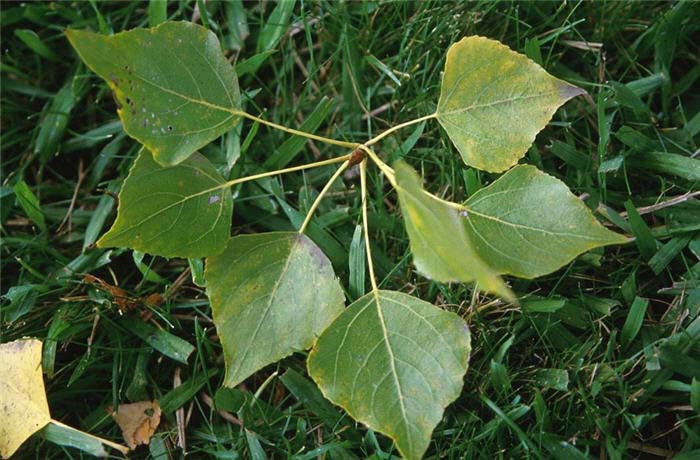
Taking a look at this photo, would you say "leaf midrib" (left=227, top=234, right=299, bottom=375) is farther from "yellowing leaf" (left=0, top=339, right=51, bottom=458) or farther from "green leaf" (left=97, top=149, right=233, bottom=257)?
"yellowing leaf" (left=0, top=339, right=51, bottom=458)

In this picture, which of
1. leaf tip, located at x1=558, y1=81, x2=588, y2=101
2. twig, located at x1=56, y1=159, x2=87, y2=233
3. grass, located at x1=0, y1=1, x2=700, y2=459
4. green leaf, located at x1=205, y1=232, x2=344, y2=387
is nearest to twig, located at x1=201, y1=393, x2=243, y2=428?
grass, located at x1=0, y1=1, x2=700, y2=459

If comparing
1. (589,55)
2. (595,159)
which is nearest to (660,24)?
(589,55)

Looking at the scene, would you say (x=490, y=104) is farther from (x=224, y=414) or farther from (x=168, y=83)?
(x=224, y=414)

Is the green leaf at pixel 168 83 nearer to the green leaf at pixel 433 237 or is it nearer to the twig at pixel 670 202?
the green leaf at pixel 433 237

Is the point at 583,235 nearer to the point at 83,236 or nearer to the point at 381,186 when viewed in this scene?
the point at 381,186

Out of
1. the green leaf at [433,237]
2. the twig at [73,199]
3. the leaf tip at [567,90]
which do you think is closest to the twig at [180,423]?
the twig at [73,199]

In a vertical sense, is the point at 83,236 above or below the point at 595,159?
below
